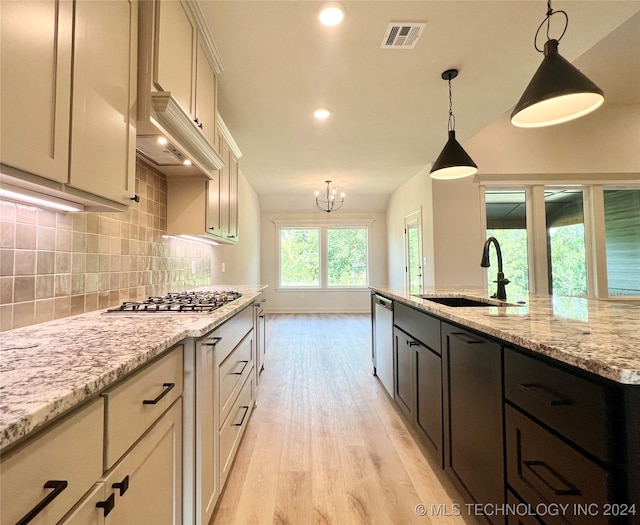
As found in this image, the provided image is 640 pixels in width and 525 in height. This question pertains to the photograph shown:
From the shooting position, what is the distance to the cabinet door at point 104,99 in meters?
0.99

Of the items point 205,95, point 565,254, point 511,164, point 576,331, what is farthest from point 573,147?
point 205,95

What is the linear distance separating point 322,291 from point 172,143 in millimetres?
6181

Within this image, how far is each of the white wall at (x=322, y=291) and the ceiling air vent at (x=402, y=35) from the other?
5451mm

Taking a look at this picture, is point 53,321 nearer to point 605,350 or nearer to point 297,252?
point 605,350

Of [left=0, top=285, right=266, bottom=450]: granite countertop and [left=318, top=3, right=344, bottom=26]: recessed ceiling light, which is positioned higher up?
[left=318, top=3, right=344, bottom=26]: recessed ceiling light

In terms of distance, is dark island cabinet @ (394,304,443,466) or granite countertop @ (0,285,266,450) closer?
granite countertop @ (0,285,266,450)

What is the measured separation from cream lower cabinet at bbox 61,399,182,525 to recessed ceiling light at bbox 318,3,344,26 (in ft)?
7.05

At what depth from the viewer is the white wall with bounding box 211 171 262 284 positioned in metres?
3.87

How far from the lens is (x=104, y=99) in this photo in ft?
3.63

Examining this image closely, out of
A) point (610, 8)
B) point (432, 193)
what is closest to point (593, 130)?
point (432, 193)

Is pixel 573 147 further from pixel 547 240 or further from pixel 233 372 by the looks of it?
pixel 233 372

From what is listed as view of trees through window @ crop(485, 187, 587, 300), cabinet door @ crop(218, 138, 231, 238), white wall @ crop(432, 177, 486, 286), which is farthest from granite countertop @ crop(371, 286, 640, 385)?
view of trees through window @ crop(485, 187, 587, 300)

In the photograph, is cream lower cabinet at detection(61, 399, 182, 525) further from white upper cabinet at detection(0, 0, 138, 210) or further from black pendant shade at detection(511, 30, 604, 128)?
black pendant shade at detection(511, 30, 604, 128)

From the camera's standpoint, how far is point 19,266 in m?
1.13
